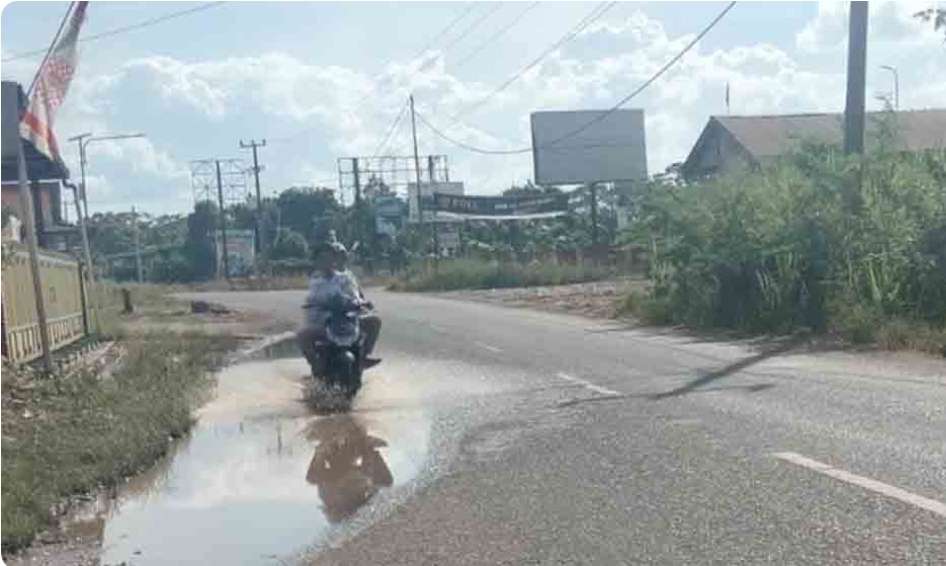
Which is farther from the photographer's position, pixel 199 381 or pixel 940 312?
pixel 940 312

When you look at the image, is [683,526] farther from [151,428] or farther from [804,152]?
[804,152]

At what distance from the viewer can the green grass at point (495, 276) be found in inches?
2231

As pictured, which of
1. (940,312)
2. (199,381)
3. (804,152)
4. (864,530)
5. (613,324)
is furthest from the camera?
(613,324)

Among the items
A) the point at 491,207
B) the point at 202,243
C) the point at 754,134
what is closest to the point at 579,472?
the point at 754,134

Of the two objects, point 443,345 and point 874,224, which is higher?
point 874,224

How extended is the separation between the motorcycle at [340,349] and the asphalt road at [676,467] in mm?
508

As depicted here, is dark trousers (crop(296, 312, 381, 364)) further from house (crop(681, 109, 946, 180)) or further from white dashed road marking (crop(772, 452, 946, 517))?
house (crop(681, 109, 946, 180))

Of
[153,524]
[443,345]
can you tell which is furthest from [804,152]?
[153,524]

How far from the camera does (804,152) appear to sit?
24031 mm

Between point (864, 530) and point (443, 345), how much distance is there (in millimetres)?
15669

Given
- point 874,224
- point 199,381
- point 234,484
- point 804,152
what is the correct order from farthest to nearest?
1. point 804,152
2. point 874,224
3. point 199,381
4. point 234,484

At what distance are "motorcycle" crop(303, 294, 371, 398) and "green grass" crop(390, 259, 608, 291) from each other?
41301mm

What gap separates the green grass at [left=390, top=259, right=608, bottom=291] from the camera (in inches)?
2231

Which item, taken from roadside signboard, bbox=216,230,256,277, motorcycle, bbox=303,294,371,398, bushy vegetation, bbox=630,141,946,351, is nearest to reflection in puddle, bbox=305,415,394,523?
motorcycle, bbox=303,294,371,398
